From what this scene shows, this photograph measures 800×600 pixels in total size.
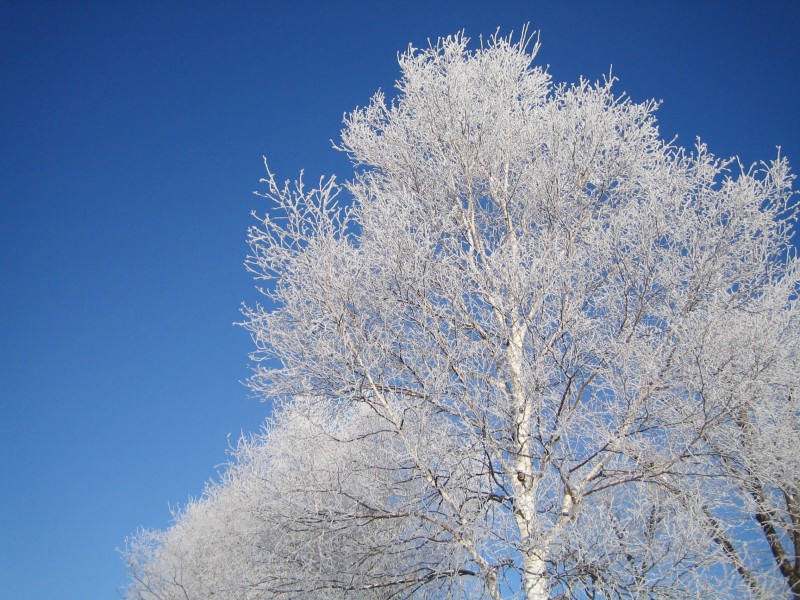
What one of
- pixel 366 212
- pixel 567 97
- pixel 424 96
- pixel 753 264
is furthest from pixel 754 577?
pixel 424 96

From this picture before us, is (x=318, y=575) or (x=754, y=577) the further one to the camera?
(x=318, y=575)

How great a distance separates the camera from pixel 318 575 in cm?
489

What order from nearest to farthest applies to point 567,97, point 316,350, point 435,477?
1. point 435,477
2. point 316,350
3. point 567,97

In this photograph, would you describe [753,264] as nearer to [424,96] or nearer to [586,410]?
[586,410]

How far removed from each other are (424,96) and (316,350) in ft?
10.5

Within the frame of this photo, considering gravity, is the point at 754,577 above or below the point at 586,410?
below

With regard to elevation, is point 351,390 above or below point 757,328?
above

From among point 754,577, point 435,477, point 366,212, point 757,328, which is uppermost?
point 366,212

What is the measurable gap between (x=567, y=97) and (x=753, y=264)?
2563 mm

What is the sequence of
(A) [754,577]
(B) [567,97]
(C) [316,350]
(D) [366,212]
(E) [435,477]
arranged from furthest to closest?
(B) [567,97], (D) [366,212], (C) [316,350], (E) [435,477], (A) [754,577]

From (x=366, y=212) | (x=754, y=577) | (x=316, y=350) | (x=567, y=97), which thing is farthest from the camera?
(x=567, y=97)

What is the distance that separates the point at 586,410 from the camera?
4.34 metres

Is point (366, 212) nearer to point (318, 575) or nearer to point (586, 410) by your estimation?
point (586, 410)

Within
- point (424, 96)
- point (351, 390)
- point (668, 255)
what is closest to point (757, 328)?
point (668, 255)
